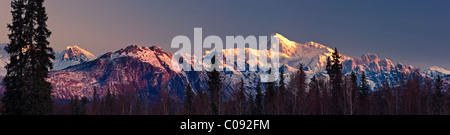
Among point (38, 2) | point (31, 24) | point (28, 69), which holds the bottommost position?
point (28, 69)

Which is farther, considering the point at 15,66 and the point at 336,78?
the point at 336,78

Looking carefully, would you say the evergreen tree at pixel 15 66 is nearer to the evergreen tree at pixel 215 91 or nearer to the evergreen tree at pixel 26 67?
the evergreen tree at pixel 26 67

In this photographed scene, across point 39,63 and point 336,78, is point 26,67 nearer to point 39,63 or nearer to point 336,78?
point 39,63

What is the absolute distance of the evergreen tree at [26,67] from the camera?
36531mm

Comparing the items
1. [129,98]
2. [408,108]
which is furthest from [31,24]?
[129,98]

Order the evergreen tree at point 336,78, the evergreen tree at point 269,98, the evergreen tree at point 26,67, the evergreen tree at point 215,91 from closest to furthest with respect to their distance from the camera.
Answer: the evergreen tree at point 26,67
the evergreen tree at point 215,91
the evergreen tree at point 336,78
the evergreen tree at point 269,98

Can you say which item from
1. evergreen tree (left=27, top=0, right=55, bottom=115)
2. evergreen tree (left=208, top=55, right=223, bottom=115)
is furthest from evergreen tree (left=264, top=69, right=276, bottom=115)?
evergreen tree (left=27, top=0, right=55, bottom=115)

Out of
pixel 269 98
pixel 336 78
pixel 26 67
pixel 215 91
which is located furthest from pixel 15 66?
pixel 336 78

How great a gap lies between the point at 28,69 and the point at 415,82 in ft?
252

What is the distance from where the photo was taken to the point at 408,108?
7375cm

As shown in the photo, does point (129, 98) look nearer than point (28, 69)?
No

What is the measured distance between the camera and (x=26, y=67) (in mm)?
36969

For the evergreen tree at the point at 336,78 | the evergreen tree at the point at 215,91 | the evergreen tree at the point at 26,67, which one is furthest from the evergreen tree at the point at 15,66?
the evergreen tree at the point at 336,78
